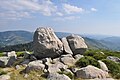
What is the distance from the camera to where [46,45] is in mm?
30578

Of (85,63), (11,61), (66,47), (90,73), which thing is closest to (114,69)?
(85,63)

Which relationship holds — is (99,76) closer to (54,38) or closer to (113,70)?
(113,70)

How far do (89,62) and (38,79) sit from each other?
867 centimetres

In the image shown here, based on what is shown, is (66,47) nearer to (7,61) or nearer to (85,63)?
(85,63)

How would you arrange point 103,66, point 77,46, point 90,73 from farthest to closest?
1. point 77,46
2. point 103,66
3. point 90,73

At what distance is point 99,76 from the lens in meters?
23.1

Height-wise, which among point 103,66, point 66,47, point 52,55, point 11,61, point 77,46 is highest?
point 77,46

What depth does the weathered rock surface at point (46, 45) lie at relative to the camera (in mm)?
30688

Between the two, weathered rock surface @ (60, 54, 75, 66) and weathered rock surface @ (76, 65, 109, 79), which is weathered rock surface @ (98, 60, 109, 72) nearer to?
weathered rock surface @ (76, 65, 109, 79)

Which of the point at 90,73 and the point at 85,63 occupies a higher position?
the point at 90,73

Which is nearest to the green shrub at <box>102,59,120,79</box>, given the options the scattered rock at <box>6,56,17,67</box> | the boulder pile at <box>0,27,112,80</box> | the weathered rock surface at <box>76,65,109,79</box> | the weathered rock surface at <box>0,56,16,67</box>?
the boulder pile at <box>0,27,112,80</box>

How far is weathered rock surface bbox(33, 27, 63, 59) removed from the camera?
30688mm

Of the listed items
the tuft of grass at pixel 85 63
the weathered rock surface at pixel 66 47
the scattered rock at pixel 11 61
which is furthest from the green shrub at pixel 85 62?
the scattered rock at pixel 11 61

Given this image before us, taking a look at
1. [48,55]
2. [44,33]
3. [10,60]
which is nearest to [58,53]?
[48,55]
